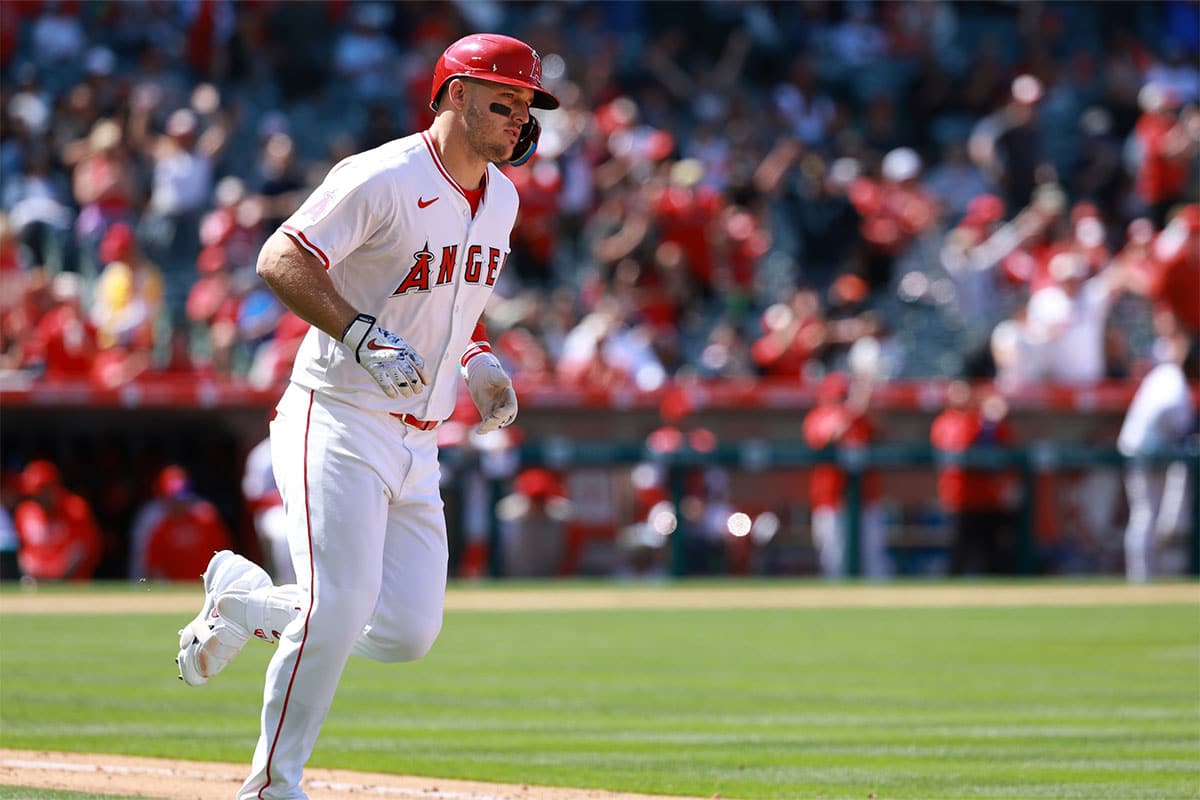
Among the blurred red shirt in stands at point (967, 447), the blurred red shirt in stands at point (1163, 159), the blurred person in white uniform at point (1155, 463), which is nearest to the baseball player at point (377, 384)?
the blurred red shirt in stands at point (967, 447)

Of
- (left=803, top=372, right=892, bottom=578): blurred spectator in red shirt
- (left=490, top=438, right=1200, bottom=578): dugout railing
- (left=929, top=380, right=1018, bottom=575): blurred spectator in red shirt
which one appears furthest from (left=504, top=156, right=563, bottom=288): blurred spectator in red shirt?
(left=929, top=380, right=1018, bottom=575): blurred spectator in red shirt

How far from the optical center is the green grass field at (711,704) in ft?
20.8

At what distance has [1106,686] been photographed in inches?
356

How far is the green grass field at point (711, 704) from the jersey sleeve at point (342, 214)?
1.81 metres

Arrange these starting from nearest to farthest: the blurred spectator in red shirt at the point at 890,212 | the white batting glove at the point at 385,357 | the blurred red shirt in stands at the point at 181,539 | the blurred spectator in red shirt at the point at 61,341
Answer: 1. the white batting glove at the point at 385,357
2. the blurred red shirt in stands at the point at 181,539
3. the blurred spectator in red shirt at the point at 61,341
4. the blurred spectator in red shirt at the point at 890,212

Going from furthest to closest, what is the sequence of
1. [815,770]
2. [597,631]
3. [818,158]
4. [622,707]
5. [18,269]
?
[818,158] → [18,269] → [597,631] → [622,707] → [815,770]

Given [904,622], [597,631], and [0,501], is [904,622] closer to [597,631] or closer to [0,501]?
[597,631]

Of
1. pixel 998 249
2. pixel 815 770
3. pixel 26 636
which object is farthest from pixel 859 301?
pixel 815 770

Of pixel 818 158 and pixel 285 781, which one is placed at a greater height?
pixel 818 158

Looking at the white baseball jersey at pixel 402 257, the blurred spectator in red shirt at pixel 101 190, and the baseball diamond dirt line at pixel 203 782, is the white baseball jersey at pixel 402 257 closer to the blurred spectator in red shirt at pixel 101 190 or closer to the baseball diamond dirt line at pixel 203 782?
the baseball diamond dirt line at pixel 203 782

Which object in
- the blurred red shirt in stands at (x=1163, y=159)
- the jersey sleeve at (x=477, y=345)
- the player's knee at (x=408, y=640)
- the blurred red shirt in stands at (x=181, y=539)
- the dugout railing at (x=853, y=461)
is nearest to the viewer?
the player's knee at (x=408, y=640)

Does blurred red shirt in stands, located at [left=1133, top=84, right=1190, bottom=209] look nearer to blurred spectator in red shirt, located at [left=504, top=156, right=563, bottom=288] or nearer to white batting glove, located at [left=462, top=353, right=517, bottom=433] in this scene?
blurred spectator in red shirt, located at [left=504, top=156, right=563, bottom=288]

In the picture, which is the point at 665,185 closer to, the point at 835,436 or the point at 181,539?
the point at 835,436

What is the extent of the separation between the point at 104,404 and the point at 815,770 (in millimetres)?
10012
